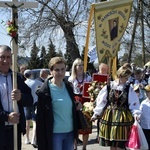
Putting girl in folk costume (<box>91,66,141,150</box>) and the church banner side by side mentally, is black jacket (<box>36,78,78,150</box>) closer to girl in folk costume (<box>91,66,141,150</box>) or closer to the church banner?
girl in folk costume (<box>91,66,141,150</box>)

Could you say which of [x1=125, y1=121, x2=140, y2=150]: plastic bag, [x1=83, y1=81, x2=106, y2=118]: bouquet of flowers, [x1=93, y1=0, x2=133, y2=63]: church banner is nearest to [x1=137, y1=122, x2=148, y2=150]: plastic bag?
[x1=125, y1=121, x2=140, y2=150]: plastic bag

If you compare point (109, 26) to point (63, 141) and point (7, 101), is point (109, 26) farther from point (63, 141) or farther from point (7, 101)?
point (7, 101)

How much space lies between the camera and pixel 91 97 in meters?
7.76

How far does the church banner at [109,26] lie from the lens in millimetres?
8109

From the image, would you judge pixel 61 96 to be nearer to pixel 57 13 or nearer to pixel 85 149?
pixel 85 149

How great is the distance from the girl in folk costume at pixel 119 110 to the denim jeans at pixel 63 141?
60.3 inches

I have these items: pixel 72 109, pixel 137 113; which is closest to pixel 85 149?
pixel 137 113

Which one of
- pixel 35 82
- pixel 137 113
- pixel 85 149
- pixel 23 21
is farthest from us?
pixel 23 21

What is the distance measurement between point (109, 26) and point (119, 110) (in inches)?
107

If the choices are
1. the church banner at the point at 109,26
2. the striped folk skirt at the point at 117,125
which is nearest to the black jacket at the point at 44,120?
the striped folk skirt at the point at 117,125

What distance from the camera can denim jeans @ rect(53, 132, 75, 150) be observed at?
458cm

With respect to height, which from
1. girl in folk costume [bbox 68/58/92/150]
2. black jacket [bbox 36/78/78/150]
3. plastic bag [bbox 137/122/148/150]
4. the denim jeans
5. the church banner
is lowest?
plastic bag [bbox 137/122/148/150]

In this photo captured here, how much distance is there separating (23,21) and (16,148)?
831 inches

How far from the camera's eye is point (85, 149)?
24.8ft
